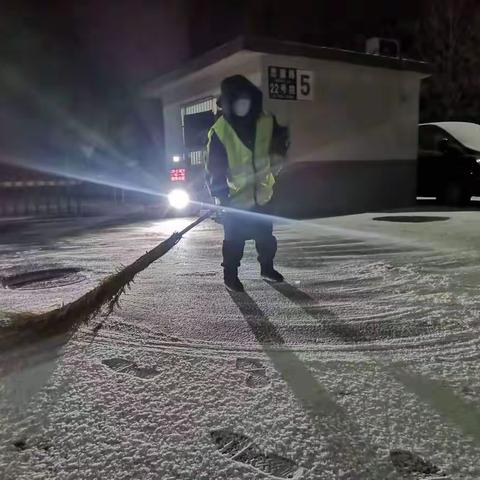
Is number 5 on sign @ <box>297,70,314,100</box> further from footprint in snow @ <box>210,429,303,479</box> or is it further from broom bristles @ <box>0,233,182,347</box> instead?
footprint in snow @ <box>210,429,303,479</box>

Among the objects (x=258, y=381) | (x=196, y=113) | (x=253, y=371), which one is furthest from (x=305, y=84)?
(x=258, y=381)

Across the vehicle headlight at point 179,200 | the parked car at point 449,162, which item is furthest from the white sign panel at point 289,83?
the parked car at point 449,162

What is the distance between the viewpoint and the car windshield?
11545mm

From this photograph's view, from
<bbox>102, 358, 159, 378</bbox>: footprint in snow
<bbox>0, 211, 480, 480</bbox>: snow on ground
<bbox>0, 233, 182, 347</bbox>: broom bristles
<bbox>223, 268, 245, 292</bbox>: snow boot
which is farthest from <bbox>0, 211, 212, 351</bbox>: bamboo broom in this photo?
<bbox>223, 268, 245, 292</bbox>: snow boot

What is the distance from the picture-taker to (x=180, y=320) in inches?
141

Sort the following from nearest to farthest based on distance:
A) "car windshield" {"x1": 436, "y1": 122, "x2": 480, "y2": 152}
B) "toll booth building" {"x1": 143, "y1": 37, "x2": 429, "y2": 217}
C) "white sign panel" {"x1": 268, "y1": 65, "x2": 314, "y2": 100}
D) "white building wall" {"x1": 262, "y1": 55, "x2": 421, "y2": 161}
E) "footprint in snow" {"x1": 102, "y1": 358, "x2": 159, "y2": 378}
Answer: "footprint in snow" {"x1": 102, "y1": 358, "x2": 159, "y2": 378} → "white sign panel" {"x1": 268, "y1": 65, "x2": 314, "y2": 100} → "toll booth building" {"x1": 143, "y1": 37, "x2": 429, "y2": 217} → "white building wall" {"x1": 262, "y1": 55, "x2": 421, "y2": 161} → "car windshield" {"x1": 436, "y1": 122, "x2": 480, "y2": 152}

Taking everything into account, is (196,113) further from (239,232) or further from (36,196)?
(239,232)

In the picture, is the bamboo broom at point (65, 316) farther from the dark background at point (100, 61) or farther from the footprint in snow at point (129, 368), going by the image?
the dark background at point (100, 61)

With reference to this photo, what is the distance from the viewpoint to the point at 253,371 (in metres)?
2.74

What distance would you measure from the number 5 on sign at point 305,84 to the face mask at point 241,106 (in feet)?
20.9

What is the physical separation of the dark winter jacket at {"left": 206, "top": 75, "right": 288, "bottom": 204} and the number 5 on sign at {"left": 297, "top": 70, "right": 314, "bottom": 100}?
20.7 ft

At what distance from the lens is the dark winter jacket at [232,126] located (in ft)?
14.2

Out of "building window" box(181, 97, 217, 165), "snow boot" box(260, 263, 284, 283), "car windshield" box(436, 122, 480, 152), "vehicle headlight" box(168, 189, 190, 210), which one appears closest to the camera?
"snow boot" box(260, 263, 284, 283)

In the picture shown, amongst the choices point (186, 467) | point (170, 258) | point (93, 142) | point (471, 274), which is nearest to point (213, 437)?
point (186, 467)
